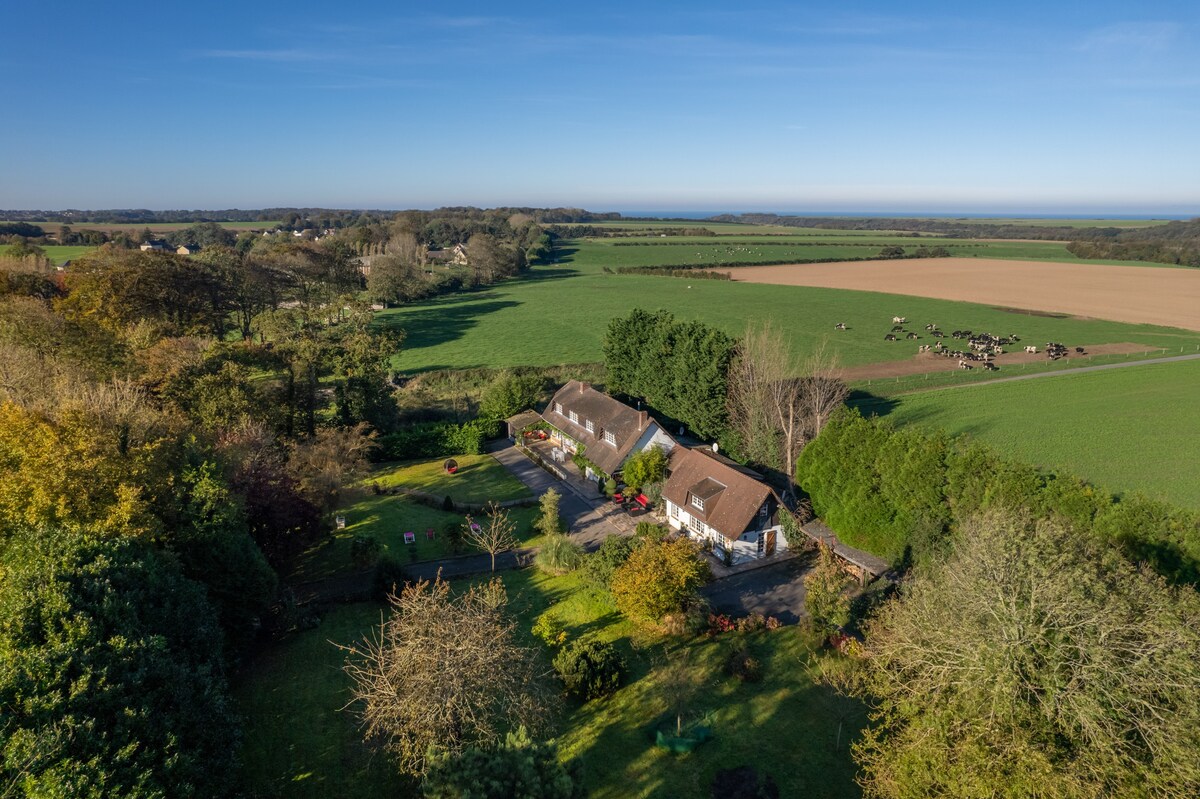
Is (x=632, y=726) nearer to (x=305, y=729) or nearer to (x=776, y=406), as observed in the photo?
(x=305, y=729)

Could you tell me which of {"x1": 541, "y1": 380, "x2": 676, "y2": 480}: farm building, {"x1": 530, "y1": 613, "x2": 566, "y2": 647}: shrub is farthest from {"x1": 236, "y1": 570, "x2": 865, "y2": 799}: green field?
{"x1": 541, "y1": 380, "x2": 676, "y2": 480}: farm building

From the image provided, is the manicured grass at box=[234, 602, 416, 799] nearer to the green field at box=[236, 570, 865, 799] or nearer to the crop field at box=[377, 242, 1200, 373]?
the green field at box=[236, 570, 865, 799]

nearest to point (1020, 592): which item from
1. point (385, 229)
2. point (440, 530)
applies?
point (440, 530)

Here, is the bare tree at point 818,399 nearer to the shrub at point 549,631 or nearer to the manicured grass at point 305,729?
the shrub at point 549,631

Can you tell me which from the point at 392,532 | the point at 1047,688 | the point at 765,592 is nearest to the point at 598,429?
the point at 392,532

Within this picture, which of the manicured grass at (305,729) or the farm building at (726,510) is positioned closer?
the manicured grass at (305,729)

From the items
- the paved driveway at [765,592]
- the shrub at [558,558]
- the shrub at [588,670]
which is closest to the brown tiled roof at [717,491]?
the paved driveway at [765,592]
